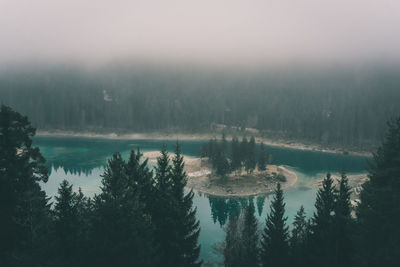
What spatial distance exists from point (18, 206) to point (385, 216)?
35.3 metres

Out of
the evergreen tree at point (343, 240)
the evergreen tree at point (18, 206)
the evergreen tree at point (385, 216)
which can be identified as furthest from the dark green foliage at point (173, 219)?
the evergreen tree at point (343, 240)

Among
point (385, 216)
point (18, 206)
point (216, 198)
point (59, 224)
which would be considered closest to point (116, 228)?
point (59, 224)

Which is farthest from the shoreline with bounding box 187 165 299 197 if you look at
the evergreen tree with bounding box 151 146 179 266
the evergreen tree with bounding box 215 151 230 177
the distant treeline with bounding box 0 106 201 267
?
the distant treeline with bounding box 0 106 201 267

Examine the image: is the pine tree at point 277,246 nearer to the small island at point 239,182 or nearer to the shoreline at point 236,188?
the shoreline at point 236,188

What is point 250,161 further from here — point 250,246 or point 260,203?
point 250,246

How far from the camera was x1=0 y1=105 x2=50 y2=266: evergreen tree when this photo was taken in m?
27.8

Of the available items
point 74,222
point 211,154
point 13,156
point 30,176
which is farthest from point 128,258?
A: point 211,154

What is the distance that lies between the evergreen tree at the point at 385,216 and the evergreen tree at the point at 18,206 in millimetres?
31386

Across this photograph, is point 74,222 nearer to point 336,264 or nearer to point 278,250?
point 278,250

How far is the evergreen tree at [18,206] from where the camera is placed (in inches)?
1096

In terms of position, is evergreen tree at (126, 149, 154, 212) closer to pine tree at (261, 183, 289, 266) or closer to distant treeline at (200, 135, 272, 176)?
pine tree at (261, 183, 289, 266)

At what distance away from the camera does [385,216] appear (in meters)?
29.2

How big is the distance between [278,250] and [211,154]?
4441 inches

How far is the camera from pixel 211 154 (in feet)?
511
